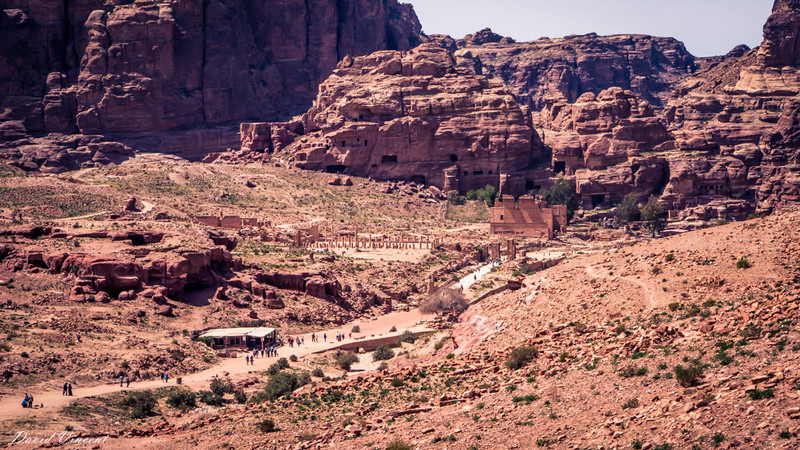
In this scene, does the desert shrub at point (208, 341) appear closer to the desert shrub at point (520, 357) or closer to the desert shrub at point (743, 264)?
the desert shrub at point (520, 357)

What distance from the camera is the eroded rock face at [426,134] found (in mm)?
110938

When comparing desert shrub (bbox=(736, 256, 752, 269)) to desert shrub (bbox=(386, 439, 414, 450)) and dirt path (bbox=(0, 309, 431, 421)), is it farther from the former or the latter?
dirt path (bbox=(0, 309, 431, 421))

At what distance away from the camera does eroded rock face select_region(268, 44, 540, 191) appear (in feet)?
364

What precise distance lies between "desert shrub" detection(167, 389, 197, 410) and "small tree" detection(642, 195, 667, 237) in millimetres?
58298

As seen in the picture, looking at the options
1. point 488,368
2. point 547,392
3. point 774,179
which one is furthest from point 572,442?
point 774,179

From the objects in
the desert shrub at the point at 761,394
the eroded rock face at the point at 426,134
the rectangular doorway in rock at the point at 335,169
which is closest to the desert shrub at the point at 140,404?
the desert shrub at the point at 761,394

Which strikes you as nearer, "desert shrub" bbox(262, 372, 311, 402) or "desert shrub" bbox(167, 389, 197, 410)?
"desert shrub" bbox(262, 372, 311, 402)

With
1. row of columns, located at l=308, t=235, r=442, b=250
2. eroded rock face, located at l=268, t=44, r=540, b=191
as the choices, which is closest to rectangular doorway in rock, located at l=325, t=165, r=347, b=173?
eroded rock face, located at l=268, t=44, r=540, b=191

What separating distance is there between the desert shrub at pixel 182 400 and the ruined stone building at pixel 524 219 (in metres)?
53.6

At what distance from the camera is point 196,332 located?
53.1 metres

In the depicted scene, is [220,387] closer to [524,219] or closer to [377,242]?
[377,242]
